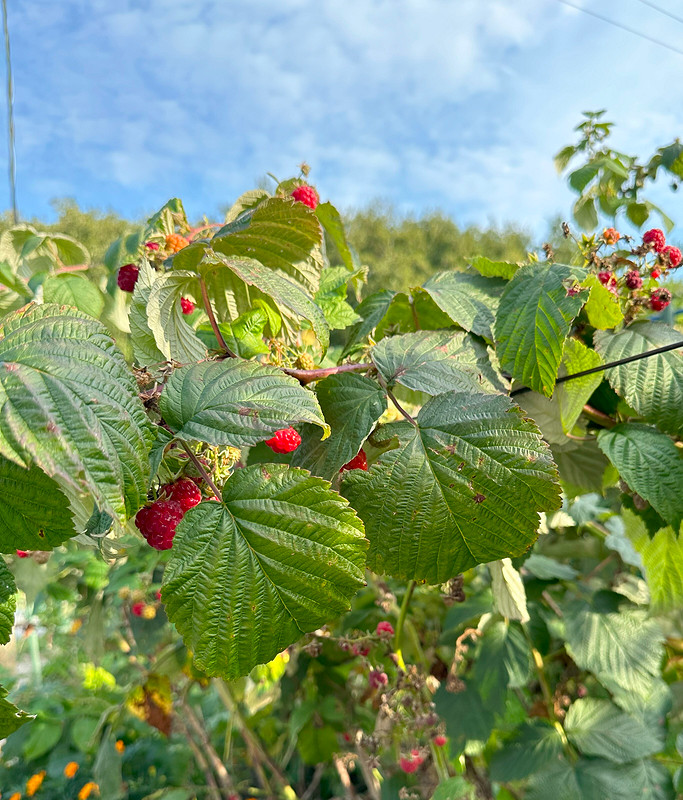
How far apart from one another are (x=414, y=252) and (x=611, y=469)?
14877 millimetres

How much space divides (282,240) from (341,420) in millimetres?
179

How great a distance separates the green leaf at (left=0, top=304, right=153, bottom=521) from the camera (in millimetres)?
302

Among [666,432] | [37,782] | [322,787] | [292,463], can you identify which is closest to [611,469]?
[666,432]

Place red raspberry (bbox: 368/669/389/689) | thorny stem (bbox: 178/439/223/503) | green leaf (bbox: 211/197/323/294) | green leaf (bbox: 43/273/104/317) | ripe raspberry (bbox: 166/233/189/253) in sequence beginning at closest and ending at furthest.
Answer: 1. thorny stem (bbox: 178/439/223/503)
2. green leaf (bbox: 211/197/323/294)
3. ripe raspberry (bbox: 166/233/189/253)
4. green leaf (bbox: 43/273/104/317)
5. red raspberry (bbox: 368/669/389/689)

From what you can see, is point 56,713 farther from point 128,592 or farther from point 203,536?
point 203,536

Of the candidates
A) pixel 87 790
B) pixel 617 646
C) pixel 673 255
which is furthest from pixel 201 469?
pixel 87 790

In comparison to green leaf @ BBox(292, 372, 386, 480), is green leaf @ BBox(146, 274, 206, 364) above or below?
above

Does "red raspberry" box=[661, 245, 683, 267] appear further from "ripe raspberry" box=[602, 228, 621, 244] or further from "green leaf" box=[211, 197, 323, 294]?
"green leaf" box=[211, 197, 323, 294]

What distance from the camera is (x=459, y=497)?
459mm

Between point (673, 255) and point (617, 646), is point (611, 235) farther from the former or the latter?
point (617, 646)

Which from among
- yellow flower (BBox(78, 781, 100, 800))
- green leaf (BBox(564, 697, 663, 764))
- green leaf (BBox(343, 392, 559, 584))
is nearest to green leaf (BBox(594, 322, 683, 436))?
green leaf (BBox(343, 392, 559, 584))

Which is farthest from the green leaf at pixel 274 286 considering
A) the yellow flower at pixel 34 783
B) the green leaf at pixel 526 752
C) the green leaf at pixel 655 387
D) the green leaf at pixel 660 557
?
the yellow flower at pixel 34 783

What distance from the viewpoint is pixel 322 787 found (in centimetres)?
220

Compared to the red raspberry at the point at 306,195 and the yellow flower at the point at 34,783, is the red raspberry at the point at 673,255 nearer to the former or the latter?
the red raspberry at the point at 306,195
